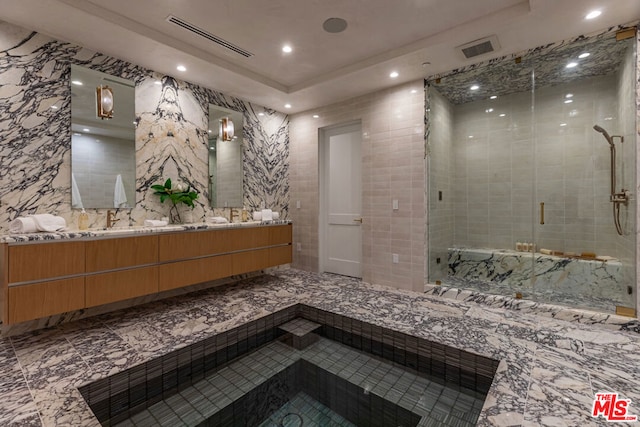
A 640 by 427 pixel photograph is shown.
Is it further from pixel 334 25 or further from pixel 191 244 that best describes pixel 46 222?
pixel 334 25

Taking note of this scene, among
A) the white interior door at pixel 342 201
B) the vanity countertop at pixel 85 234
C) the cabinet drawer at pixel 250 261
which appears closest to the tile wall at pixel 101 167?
the vanity countertop at pixel 85 234

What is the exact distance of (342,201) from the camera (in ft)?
15.9

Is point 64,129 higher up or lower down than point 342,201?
higher up

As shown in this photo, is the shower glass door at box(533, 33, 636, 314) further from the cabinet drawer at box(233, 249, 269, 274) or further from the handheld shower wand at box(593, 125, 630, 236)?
the cabinet drawer at box(233, 249, 269, 274)

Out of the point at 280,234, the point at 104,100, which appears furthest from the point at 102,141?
the point at 280,234

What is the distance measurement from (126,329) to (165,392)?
891mm

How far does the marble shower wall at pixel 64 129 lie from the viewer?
267 cm

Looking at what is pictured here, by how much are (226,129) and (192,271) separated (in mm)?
2046

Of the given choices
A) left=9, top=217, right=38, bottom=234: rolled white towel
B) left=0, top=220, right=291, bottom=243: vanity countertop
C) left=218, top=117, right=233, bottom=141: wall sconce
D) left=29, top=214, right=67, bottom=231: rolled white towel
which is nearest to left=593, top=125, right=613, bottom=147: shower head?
left=0, top=220, right=291, bottom=243: vanity countertop

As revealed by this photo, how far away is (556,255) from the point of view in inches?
147

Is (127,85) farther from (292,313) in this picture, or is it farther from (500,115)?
(500,115)

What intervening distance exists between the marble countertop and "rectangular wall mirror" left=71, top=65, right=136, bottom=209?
4.04 ft

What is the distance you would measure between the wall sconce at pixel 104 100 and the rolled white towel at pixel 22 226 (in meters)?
1.26

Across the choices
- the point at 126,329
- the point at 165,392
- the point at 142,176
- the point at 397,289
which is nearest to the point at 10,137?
the point at 142,176
